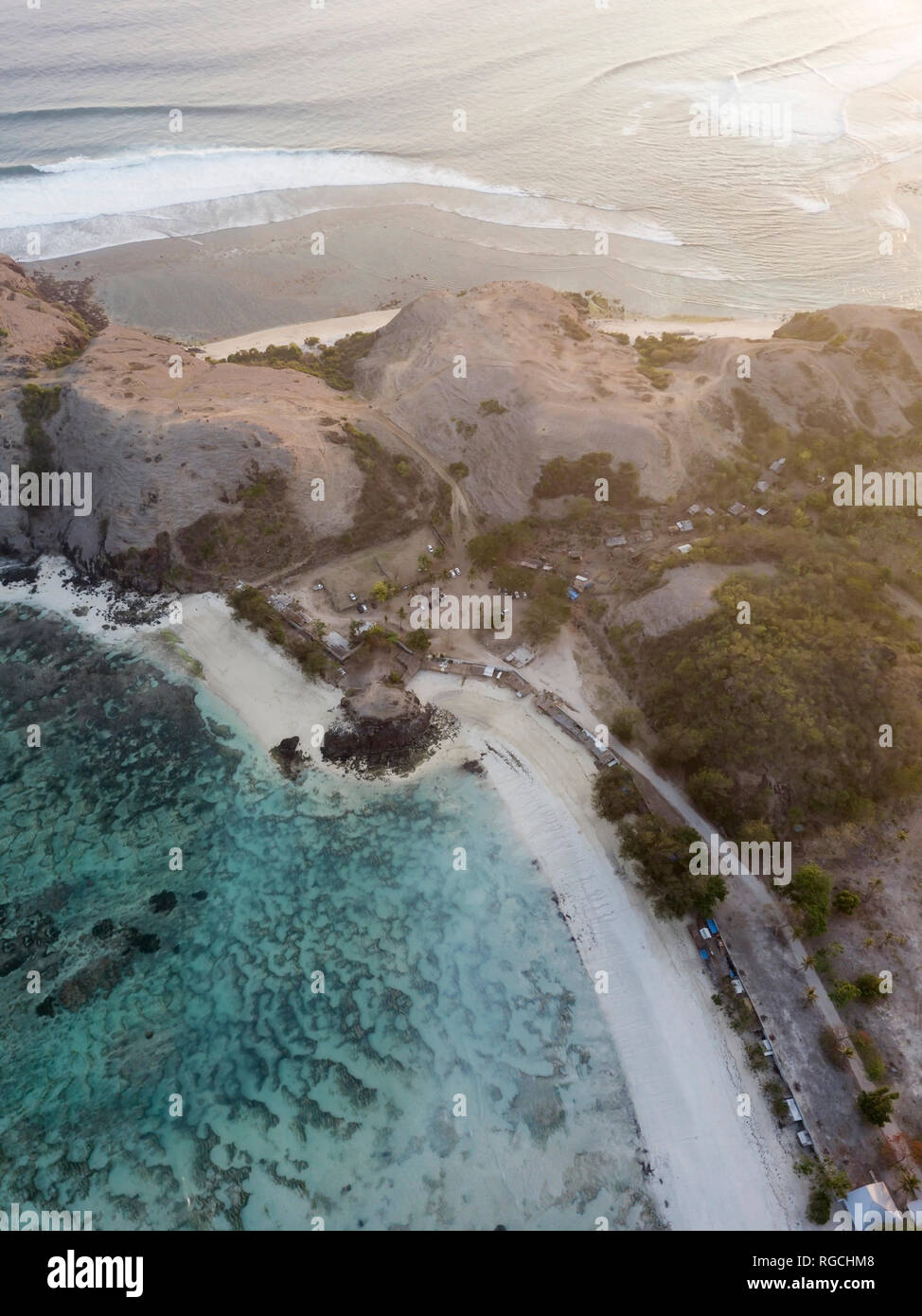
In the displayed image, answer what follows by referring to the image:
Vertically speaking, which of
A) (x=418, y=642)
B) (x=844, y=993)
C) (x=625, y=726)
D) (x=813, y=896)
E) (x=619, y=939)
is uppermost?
(x=418, y=642)

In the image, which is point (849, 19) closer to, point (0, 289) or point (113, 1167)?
point (0, 289)

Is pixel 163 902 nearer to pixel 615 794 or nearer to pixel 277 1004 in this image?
pixel 277 1004

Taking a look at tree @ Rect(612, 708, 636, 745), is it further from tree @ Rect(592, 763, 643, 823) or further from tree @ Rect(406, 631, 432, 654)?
tree @ Rect(406, 631, 432, 654)

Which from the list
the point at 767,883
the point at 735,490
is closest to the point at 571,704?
the point at 767,883

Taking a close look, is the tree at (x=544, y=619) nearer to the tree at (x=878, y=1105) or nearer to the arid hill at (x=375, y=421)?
the arid hill at (x=375, y=421)

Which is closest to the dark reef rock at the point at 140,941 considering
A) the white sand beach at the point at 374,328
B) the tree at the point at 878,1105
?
the tree at the point at 878,1105

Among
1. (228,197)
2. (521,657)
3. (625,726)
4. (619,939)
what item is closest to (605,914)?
(619,939)
